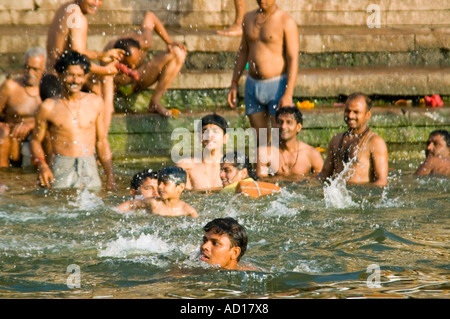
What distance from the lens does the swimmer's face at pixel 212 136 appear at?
24.4ft

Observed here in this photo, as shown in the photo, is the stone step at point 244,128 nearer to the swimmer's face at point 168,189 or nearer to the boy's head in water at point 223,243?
the swimmer's face at point 168,189

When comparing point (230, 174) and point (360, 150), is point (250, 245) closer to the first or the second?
point (230, 174)

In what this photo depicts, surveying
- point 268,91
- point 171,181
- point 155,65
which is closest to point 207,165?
point 171,181

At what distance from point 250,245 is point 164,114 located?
362cm

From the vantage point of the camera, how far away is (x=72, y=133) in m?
7.61

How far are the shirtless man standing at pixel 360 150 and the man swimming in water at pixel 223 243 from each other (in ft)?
8.80

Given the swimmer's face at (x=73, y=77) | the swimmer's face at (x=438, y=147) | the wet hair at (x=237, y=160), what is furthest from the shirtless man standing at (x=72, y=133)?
the swimmer's face at (x=438, y=147)

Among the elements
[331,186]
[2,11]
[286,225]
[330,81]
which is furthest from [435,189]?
[2,11]

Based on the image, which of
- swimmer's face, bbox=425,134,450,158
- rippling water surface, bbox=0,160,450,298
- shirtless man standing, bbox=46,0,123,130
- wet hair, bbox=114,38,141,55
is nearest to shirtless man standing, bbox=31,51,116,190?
rippling water surface, bbox=0,160,450,298

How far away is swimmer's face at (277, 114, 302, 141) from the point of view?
26.1ft

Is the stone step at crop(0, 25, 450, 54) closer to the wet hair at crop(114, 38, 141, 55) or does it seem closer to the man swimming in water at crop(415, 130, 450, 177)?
the wet hair at crop(114, 38, 141, 55)

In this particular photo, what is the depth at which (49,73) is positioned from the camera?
841 centimetres

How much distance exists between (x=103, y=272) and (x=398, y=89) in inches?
232

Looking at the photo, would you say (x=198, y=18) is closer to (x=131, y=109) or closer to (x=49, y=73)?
(x=131, y=109)
